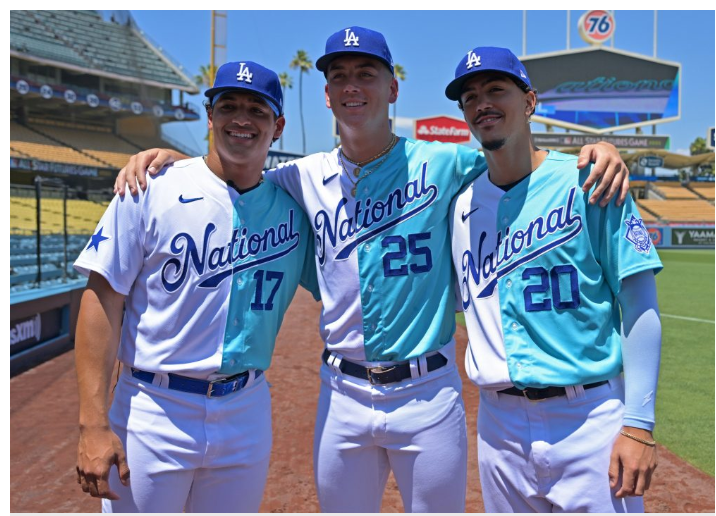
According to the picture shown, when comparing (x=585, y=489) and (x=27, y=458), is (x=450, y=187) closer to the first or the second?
(x=585, y=489)

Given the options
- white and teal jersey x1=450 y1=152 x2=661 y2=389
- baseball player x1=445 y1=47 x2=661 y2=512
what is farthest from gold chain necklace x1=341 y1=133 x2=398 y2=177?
white and teal jersey x1=450 y1=152 x2=661 y2=389

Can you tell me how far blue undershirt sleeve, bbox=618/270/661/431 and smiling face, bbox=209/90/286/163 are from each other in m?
1.53

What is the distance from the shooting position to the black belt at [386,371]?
242 centimetres

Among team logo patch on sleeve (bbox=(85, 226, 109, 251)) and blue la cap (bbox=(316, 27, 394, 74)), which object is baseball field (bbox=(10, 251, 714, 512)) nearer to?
team logo patch on sleeve (bbox=(85, 226, 109, 251))

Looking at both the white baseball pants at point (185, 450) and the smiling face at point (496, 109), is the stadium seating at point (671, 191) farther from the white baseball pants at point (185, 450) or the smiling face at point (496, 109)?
the white baseball pants at point (185, 450)

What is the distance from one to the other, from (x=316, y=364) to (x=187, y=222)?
5.33 m

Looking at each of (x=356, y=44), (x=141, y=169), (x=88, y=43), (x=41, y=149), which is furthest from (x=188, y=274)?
(x=88, y=43)

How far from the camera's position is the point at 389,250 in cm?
252

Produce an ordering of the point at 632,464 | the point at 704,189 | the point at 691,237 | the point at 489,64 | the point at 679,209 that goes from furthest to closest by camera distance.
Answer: the point at 704,189
the point at 679,209
the point at 691,237
the point at 489,64
the point at 632,464

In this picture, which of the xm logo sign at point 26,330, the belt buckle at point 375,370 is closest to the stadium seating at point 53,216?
the xm logo sign at point 26,330

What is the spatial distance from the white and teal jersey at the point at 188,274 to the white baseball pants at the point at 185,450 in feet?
0.42

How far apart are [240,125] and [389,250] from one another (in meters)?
0.81

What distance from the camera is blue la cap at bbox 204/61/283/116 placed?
93.9 inches

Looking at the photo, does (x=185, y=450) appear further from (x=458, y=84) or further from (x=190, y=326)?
(x=458, y=84)
